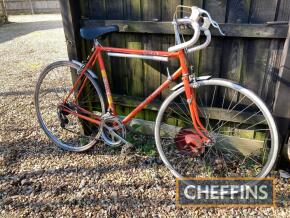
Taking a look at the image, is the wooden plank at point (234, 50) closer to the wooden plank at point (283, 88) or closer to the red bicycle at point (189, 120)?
the red bicycle at point (189, 120)

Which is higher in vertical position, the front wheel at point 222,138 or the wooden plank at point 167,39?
the wooden plank at point 167,39

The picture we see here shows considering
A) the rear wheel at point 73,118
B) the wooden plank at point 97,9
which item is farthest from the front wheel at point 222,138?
the wooden plank at point 97,9

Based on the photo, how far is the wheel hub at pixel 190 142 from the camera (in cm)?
244

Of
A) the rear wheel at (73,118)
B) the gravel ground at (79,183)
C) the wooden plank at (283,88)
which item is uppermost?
the wooden plank at (283,88)

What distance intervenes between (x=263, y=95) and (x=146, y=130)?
4.23 ft

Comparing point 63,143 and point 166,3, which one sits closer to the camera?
point 166,3

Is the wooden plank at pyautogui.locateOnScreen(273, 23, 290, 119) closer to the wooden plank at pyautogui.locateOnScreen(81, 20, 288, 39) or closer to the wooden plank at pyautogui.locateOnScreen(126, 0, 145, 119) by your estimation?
the wooden plank at pyautogui.locateOnScreen(81, 20, 288, 39)

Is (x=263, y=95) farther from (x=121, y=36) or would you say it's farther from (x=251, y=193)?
(x=121, y=36)

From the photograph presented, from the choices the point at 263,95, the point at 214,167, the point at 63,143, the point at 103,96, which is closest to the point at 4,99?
the point at 63,143

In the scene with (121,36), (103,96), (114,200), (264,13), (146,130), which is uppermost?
(264,13)

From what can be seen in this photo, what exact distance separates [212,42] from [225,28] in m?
0.21

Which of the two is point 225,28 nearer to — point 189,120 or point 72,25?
point 189,120

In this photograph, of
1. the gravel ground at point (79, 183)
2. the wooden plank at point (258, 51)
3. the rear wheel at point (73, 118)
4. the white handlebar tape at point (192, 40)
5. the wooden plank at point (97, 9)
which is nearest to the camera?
the white handlebar tape at point (192, 40)

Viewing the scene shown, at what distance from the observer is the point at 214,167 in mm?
2641
